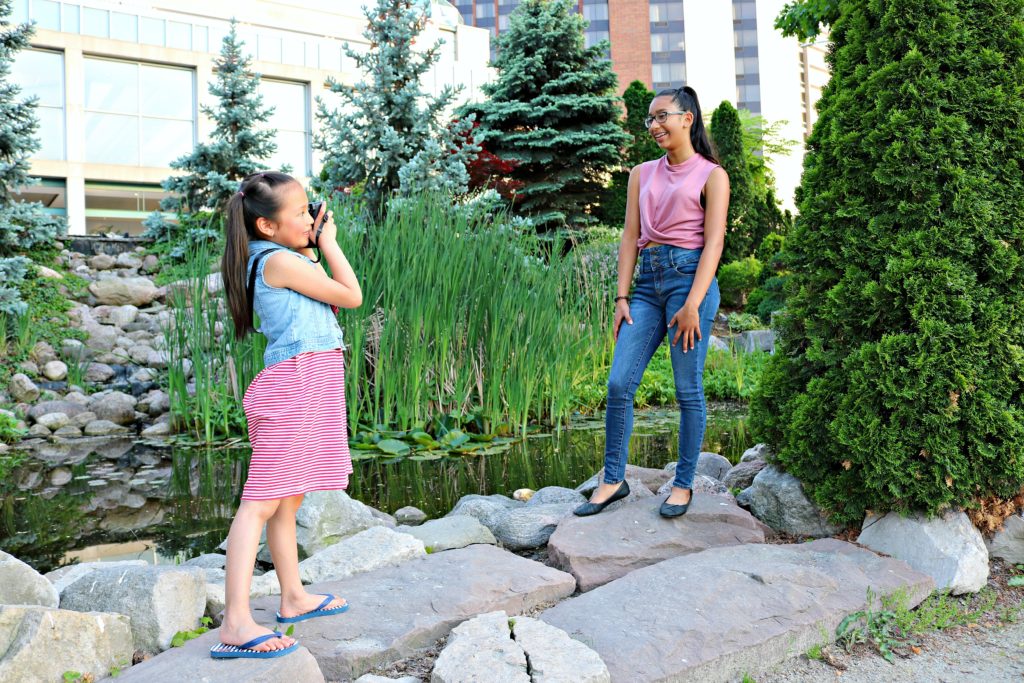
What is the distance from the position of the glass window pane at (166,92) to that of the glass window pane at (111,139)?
1.91 feet

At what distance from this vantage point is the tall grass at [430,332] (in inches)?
176

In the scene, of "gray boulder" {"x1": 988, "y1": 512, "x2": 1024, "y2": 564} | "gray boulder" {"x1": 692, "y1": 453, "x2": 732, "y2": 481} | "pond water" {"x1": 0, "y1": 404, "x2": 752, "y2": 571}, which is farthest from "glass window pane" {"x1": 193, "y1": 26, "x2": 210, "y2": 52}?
"gray boulder" {"x1": 988, "y1": 512, "x2": 1024, "y2": 564}

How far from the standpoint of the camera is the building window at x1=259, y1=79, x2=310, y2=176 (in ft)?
64.6

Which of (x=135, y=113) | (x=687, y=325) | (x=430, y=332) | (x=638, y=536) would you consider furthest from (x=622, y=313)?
(x=135, y=113)

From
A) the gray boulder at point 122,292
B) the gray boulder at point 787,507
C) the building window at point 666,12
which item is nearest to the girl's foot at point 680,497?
the gray boulder at point 787,507

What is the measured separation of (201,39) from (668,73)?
33889mm

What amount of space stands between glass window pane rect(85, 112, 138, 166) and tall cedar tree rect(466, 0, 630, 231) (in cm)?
1042

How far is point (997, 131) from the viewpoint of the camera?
7.89ft

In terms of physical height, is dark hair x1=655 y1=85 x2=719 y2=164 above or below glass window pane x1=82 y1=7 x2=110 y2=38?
below

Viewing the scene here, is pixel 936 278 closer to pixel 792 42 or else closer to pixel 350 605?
pixel 350 605

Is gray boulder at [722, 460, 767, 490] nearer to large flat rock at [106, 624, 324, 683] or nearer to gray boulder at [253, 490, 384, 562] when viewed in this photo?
gray boulder at [253, 490, 384, 562]

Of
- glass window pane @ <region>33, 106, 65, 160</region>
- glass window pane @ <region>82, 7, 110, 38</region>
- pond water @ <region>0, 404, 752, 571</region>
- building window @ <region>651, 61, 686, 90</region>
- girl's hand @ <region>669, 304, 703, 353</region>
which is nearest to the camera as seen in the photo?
girl's hand @ <region>669, 304, 703, 353</region>

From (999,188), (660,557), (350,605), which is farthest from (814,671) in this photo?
(999,188)

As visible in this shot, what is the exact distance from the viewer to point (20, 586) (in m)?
1.95
